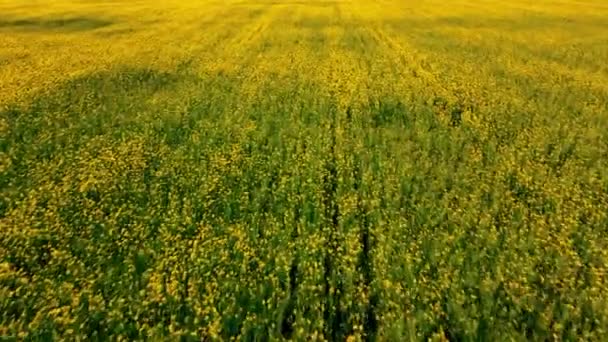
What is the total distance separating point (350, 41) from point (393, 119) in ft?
49.1

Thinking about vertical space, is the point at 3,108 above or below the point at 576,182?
above

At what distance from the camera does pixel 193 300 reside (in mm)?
6449

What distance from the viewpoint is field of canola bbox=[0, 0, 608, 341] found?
634 cm

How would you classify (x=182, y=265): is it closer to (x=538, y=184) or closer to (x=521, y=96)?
(x=538, y=184)

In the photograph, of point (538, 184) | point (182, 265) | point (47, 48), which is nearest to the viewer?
point (182, 265)

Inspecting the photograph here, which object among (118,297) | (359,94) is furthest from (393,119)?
(118,297)

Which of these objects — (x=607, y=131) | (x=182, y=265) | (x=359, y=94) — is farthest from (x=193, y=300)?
(x=607, y=131)

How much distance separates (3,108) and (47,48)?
12306 mm

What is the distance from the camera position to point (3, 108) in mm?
14609

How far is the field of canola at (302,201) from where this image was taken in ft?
20.8

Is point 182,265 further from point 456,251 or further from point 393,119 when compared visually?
point 393,119

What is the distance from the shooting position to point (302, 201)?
9172mm

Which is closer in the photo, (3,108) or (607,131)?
(607,131)

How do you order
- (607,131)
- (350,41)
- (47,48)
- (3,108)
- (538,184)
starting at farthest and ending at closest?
(350,41) → (47,48) → (3,108) → (607,131) → (538,184)
